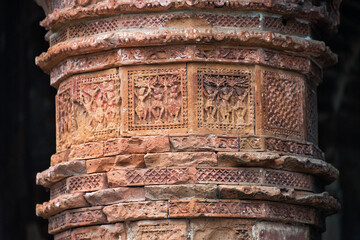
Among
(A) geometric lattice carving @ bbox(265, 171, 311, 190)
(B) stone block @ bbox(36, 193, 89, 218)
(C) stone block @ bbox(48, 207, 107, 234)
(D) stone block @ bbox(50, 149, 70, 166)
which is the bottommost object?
(C) stone block @ bbox(48, 207, 107, 234)

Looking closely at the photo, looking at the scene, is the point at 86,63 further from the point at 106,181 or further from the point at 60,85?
the point at 106,181

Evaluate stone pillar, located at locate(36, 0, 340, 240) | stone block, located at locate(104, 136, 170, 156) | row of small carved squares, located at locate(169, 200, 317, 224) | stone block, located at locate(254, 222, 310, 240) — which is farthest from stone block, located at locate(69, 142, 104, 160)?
stone block, located at locate(254, 222, 310, 240)

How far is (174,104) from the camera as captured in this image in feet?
24.0

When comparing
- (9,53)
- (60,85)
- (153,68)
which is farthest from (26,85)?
(153,68)

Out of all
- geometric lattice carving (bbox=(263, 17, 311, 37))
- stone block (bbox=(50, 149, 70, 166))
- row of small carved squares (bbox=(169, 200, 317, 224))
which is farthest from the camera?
stone block (bbox=(50, 149, 70, 166))

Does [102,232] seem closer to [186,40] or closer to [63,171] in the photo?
[63,171]

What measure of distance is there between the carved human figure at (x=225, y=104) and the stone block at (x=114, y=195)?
35.3 inches

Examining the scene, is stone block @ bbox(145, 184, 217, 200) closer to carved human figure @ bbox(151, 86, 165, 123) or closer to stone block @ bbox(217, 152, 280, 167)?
stone block @ bbox(217, 152, 280, 167)

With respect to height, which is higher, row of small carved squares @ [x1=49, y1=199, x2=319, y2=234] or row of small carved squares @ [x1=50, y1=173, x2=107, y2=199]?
row of small carved squares @ [x1=50, y1=173, x2=107, y2=199]

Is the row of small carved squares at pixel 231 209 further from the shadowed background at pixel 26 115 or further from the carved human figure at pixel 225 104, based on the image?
the shadowed background at pixel 26 115

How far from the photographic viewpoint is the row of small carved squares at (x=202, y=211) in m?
7.06

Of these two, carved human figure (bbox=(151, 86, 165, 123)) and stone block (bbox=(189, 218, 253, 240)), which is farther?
carved human figure (bbox=(151, 86, 165, 123))

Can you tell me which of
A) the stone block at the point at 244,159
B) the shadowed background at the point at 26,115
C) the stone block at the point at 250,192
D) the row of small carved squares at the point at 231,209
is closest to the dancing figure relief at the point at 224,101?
the stone block at the point at 244,159

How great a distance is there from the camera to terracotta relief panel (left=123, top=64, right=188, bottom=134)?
23.9 feet
